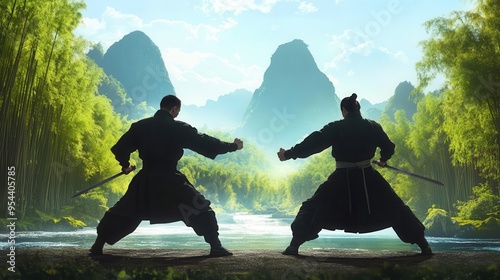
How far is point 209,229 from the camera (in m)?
4.24

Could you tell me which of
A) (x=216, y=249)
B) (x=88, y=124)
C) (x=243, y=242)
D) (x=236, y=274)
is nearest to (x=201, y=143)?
(x=216, y=249)

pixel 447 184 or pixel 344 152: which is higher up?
pixel 447 184

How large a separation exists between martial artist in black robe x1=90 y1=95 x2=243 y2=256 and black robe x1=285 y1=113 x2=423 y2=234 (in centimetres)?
74

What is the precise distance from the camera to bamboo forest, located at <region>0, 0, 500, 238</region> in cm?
1327

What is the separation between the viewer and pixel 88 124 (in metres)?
20.3

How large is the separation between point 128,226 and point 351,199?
6.29 feet

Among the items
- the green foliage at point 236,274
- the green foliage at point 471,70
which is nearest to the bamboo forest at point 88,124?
the green foliage at point 471,70

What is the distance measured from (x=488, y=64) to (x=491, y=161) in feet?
15.4

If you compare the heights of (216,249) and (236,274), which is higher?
(216,249)

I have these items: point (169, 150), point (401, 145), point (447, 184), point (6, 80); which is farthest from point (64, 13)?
point (401, 145)

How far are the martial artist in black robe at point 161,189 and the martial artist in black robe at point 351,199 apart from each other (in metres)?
0.68

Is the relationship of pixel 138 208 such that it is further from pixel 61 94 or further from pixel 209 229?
pixel 61 94

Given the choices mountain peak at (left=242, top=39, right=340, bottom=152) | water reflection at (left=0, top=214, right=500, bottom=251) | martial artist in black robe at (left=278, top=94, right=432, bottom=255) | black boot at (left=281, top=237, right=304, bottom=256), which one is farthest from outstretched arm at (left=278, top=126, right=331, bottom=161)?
mountain peak at (left=242, top=39, right=340, bottom=152)

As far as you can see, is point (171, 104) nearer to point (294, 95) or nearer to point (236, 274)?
point (236, 274)
